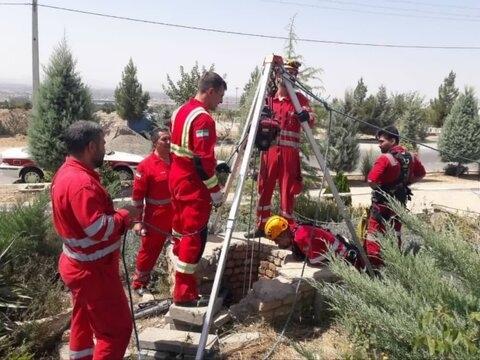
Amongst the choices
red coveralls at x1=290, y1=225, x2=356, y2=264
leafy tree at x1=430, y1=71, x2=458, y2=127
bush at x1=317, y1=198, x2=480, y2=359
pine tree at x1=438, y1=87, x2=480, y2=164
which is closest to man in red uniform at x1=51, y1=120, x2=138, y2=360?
bush at x1=317, y1=198, x2=480, y2=359

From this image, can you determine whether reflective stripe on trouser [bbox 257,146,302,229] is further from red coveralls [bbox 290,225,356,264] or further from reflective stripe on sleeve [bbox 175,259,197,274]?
reflective stripe on sleeve [bbox 175,259,197,274]

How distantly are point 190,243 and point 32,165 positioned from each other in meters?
9.58

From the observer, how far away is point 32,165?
12180 mm

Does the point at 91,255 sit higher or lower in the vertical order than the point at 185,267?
higher

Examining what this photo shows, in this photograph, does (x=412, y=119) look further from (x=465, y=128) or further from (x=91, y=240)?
(x=91, y=240)

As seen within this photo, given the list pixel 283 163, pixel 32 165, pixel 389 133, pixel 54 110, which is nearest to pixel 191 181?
pixel 283 163

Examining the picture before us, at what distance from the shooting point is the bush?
2.00m

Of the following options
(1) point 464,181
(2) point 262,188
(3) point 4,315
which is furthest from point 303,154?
(1) point 464,181

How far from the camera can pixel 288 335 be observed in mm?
4137

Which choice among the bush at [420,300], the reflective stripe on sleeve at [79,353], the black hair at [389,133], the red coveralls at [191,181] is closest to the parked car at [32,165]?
the black hair at [389,133]

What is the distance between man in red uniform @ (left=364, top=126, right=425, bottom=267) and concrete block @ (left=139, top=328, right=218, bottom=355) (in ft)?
7.34

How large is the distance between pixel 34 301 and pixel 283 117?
10.3 feet

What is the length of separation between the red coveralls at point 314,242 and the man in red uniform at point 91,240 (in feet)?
6.63

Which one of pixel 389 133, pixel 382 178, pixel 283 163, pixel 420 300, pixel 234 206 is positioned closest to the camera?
pixel 420 300
